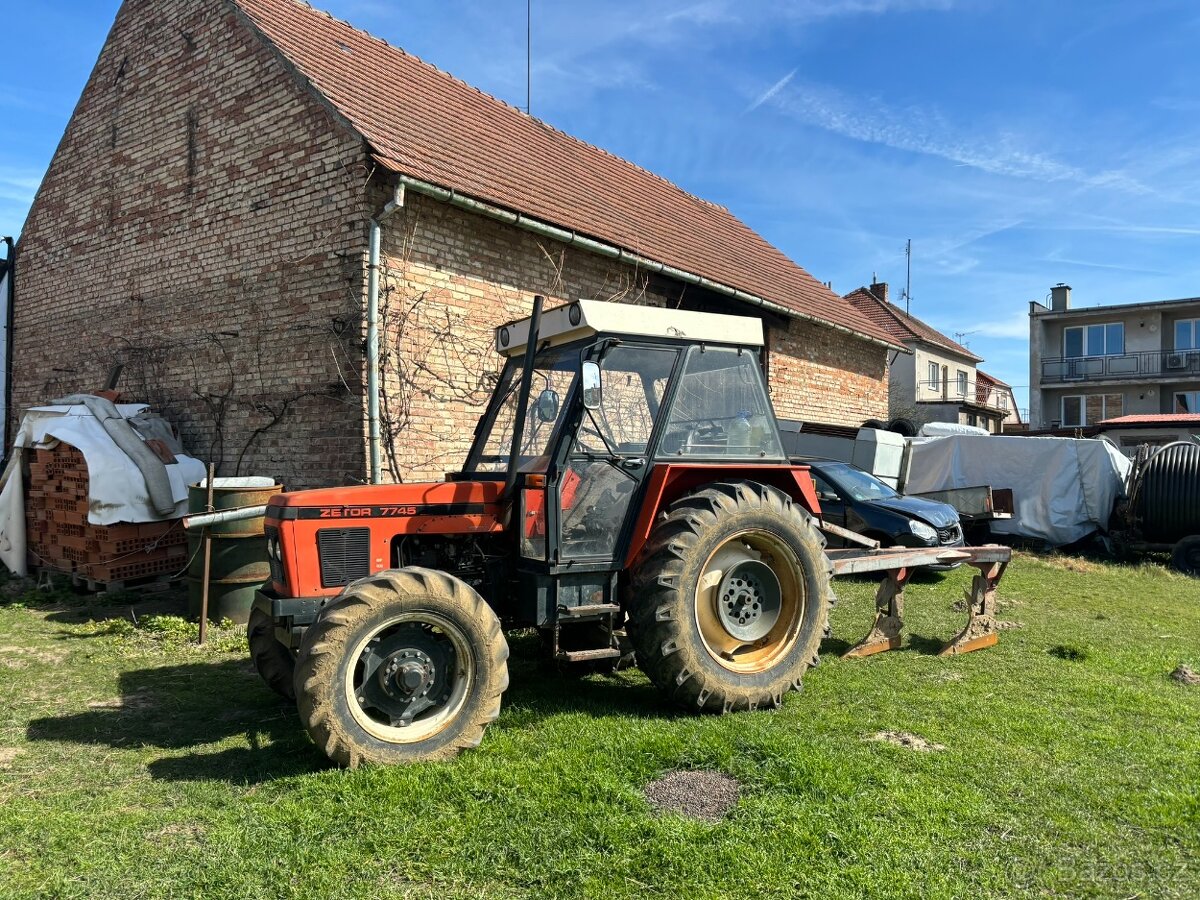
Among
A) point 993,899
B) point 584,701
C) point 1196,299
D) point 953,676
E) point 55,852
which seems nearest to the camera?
point 993,899

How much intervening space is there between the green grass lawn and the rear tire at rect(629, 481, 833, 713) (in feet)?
0.83

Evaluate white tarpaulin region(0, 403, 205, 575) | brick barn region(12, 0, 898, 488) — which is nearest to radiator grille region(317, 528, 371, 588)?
brick barn region(12, 0, 898, 488)

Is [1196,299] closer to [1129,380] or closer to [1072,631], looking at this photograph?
[1129,380]

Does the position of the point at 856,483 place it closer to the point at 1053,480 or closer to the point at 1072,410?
the point at 1053,480

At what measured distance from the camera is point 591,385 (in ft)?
13.8

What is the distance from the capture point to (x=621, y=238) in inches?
415

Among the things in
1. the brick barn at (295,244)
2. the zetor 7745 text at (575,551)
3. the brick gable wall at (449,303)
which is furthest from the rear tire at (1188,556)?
the zetor 7745 text at (575,551)

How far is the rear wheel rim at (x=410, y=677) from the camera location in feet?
12.4

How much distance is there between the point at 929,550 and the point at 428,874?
458 cm

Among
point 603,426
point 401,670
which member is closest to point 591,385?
point 603,426

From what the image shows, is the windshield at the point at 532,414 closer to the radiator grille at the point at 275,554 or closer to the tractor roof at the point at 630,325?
the tractor roof at the point at 630,325

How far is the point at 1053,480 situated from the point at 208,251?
1329 cm

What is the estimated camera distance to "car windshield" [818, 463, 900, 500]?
1005 centimetres

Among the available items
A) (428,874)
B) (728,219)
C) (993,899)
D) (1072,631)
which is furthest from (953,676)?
(728,219)
